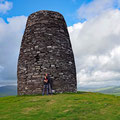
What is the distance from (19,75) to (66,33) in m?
6.37

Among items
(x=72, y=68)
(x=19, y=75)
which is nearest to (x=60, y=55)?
(x=72, y=68)

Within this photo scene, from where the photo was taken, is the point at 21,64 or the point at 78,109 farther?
the point at 21,64

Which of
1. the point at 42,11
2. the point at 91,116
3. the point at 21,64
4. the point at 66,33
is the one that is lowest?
the point at 91,116

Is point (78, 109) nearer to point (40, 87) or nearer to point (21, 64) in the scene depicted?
point (40, 87)

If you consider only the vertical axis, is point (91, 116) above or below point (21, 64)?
below

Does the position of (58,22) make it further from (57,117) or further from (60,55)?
(57,117)

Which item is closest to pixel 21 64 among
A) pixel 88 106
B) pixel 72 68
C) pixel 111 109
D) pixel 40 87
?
pixel 40 87

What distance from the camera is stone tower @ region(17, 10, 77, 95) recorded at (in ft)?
50.5

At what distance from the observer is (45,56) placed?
15.7m

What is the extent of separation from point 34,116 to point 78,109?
7.97ft

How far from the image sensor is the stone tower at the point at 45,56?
1541 cm

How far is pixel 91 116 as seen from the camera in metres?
8.16

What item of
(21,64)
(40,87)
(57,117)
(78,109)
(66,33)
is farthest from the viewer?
(66,33)

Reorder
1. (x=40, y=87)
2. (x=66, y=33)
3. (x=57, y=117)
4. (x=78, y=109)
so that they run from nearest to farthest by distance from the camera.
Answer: (x=57, y=117), (x=78, y=109), (x=40, y=87), (x=66, y=33)
